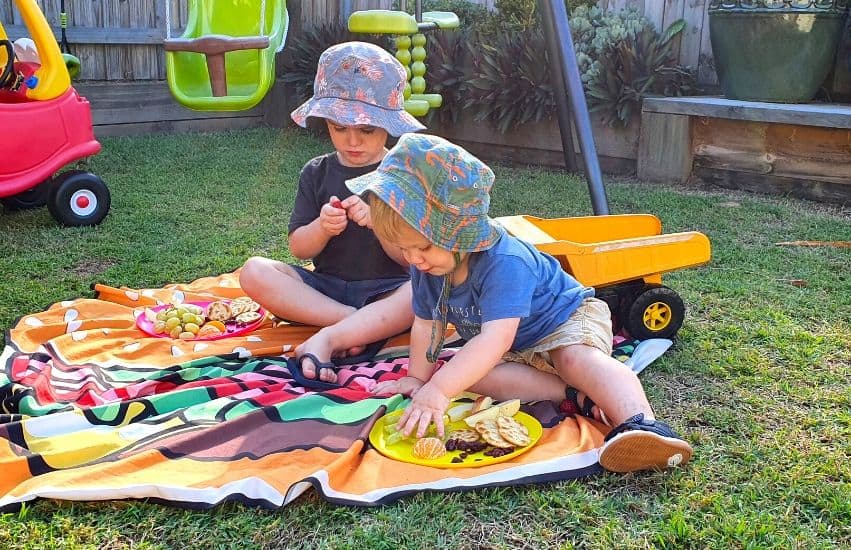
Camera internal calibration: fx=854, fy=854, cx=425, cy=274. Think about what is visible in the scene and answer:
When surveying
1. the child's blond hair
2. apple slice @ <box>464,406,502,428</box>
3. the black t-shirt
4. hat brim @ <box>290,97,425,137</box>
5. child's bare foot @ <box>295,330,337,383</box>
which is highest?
hat brim @ <box>290,97,425,137</box>

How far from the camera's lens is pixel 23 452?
1652 mm

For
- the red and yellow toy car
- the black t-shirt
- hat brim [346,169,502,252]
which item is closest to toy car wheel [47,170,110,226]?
the red and yellow toy car

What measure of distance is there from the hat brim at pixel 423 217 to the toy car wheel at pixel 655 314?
744 mm

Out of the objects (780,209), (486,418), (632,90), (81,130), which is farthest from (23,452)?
(632,90)

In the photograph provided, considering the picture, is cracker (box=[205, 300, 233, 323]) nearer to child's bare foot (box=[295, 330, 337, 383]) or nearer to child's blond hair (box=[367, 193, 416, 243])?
child's bare foot (box=[295, 330, 337, 383])

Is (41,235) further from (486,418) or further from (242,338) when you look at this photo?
(486,418)

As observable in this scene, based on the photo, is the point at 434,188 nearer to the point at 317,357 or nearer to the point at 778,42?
the point at 317,357

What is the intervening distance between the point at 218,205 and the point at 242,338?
79.7 inches

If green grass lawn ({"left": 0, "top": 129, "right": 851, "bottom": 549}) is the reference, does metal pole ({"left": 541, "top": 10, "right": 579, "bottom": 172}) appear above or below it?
above

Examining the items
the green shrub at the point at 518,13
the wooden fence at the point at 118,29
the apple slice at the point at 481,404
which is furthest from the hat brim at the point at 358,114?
the green shrub at the point at 518,13

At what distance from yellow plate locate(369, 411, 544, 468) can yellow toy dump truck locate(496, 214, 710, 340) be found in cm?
54

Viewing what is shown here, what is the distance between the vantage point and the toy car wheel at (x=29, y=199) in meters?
4.03

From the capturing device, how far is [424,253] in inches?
69.1

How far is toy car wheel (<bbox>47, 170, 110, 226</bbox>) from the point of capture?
3.74m
